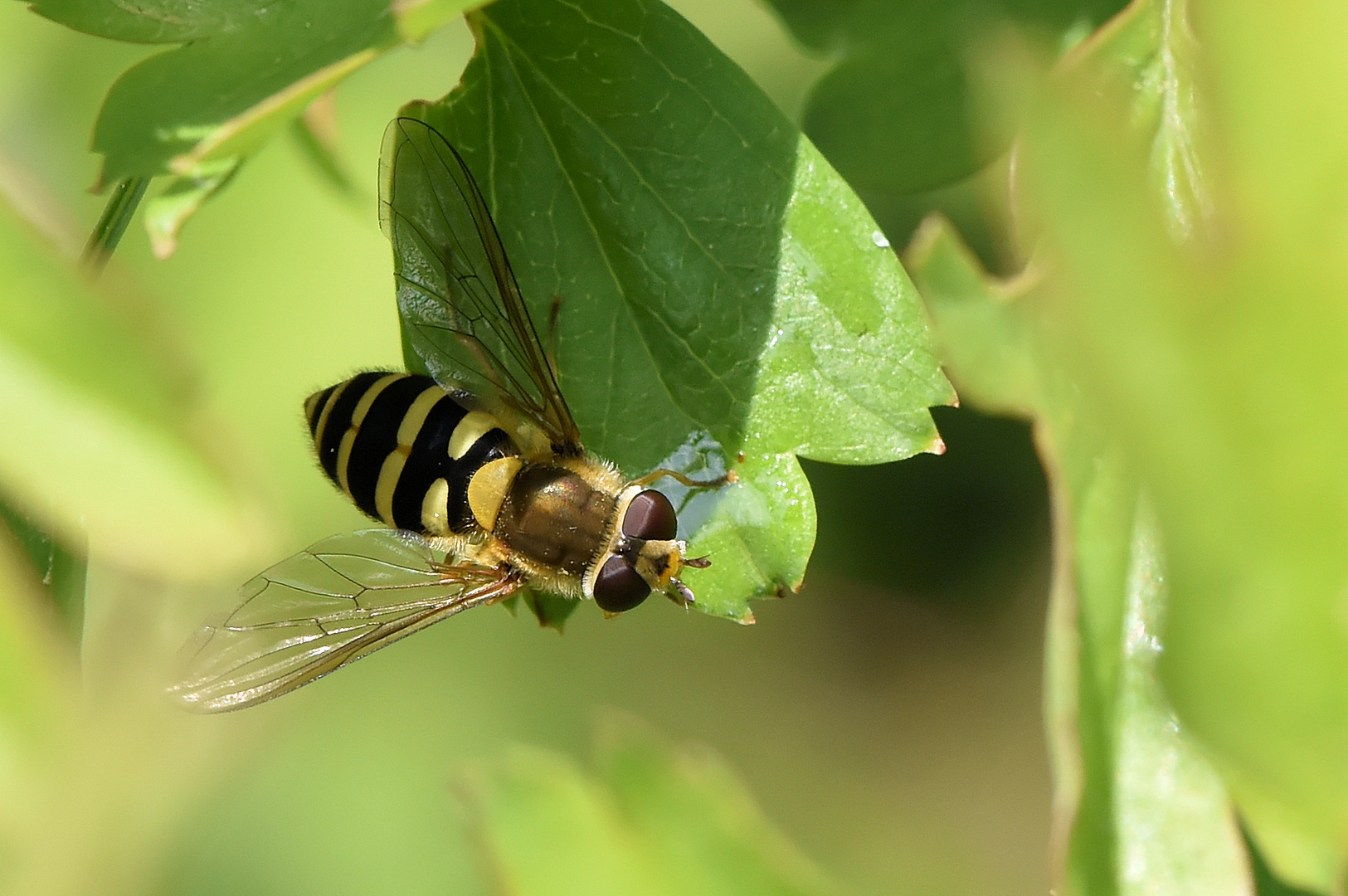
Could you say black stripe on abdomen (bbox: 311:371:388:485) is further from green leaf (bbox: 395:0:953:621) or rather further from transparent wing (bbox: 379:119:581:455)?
green leaf (bbox: 395:0:953:621)

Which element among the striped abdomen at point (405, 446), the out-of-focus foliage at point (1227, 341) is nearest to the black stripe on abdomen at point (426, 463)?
the striped abdomen at point (405, 446)

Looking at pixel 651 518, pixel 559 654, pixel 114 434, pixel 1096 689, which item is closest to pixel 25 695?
pixel 114 434

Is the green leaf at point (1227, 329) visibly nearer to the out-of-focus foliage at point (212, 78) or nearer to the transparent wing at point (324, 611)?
the out-of-focus foliage at point (212, 78)

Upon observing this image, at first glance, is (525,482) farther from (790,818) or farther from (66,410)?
(790,818)

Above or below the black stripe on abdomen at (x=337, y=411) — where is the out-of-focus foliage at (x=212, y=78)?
above

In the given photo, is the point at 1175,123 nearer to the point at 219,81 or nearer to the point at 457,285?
the point at 219,81

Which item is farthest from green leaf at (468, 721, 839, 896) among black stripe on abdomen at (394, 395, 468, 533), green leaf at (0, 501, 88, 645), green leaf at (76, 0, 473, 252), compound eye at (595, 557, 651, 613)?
green leaf at (76, 0, 473, 252)
